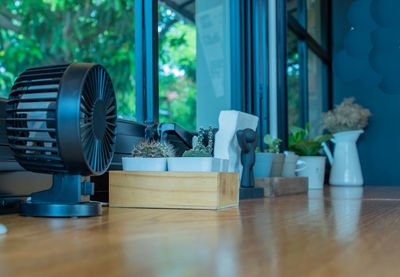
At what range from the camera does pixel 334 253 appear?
0.43 metres

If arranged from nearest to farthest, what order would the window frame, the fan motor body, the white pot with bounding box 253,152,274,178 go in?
1. the fan motor body
2. the white pot with bounding box 253,152,274,178
3. the window frame

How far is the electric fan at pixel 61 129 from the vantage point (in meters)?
0.72

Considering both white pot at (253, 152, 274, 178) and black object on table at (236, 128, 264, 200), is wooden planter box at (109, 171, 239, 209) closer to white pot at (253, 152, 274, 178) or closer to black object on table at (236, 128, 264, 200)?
black object on table at (236, 128, 264, 200)

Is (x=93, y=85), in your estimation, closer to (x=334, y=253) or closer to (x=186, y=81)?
(x=334, y=253)

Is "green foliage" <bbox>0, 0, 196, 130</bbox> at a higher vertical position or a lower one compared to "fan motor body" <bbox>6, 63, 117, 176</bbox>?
higher

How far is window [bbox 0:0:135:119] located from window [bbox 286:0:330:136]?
1177 mm

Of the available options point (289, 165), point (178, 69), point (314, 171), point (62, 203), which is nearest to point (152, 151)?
point (62, 203)

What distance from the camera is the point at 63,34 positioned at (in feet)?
10.6

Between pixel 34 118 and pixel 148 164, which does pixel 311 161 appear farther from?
pixel 34 118

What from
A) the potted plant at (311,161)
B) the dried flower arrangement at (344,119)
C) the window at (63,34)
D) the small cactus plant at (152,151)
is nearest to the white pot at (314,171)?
the potted plant at (311,161)

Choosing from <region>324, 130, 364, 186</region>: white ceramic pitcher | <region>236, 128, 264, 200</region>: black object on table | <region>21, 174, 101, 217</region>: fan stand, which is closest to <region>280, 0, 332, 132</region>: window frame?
<region>324, 130, 364, 186</region>: white ceramic pitcher

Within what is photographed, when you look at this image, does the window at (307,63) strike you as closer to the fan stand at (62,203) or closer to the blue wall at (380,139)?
the blue wall at (380,139)

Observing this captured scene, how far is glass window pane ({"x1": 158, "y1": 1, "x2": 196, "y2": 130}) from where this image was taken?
192 centimetres

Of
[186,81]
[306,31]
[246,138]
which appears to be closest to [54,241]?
[246,138]
